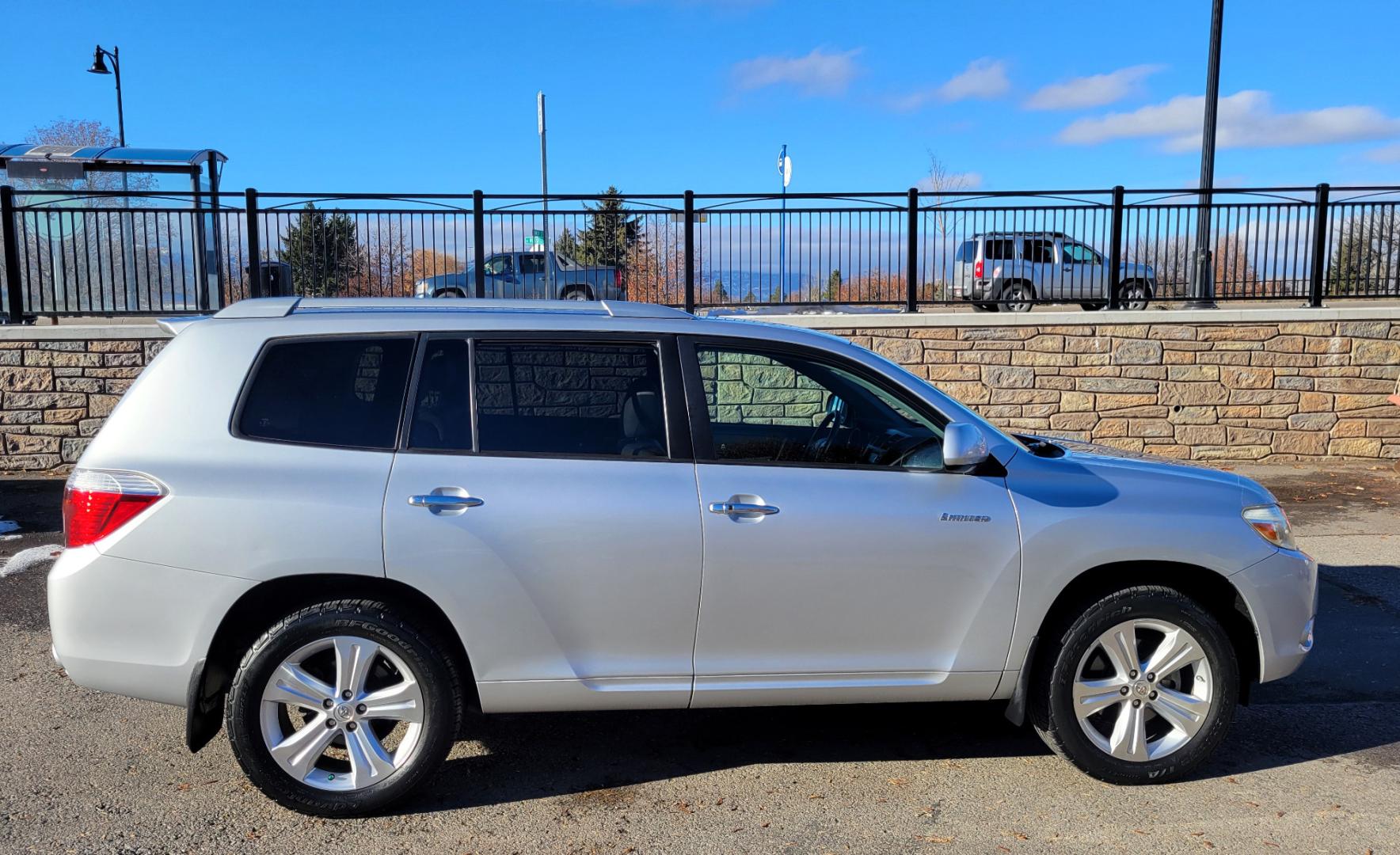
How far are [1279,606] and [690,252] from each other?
299 inches

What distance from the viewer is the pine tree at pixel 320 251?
1048cm

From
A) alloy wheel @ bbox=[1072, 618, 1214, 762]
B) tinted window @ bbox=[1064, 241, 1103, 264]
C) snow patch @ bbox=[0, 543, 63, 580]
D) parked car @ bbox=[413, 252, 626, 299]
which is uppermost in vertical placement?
tinted window @ bbox=[1064, 241, 1103, 264]

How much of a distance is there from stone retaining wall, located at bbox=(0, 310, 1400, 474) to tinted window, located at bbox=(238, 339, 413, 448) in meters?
7.08

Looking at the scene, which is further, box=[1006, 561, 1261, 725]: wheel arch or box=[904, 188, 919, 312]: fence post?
box=[904, 188, 919, 312]: fence post

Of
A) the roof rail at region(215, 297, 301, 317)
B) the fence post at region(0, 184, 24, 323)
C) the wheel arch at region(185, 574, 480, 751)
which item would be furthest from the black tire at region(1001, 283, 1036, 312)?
the fence post at region(0, 184, 24, 323)

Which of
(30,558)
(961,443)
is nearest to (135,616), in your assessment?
(961,443)

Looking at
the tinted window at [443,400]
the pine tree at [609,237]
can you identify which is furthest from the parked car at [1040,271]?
the tinted window at [443,400]

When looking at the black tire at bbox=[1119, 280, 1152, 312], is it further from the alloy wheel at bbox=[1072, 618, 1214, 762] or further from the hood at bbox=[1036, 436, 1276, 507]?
the alloy wheel at bbox=[1072, 618, 1214, 762]

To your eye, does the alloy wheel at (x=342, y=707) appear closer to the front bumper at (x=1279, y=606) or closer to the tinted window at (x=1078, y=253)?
the front bumper at (x=1279, y=606)

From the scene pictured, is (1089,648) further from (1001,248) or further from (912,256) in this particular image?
(1001,248)

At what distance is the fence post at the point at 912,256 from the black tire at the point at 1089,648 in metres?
7.12

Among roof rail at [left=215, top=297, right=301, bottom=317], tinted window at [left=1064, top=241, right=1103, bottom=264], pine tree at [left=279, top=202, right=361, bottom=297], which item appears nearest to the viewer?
roof rail at [left=215, top=297, right=301, bottom=317]

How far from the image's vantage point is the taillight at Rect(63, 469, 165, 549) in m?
3.51

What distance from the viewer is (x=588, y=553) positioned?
11.9ft
